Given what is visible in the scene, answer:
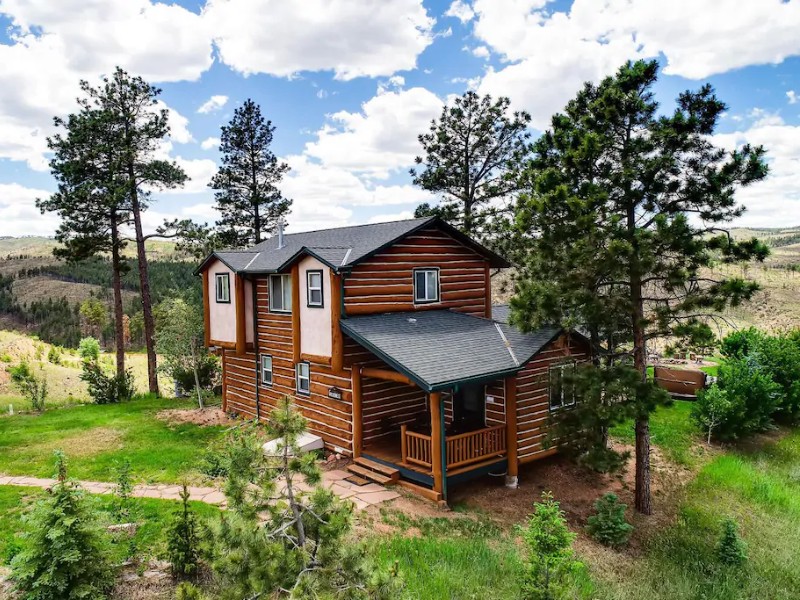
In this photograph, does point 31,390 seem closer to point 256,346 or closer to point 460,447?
point 256,346

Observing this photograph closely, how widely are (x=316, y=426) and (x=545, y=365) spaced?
6.72 metres

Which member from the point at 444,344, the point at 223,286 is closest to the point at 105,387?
the point at 223,286

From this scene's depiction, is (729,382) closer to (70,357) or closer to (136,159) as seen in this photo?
(136,159)

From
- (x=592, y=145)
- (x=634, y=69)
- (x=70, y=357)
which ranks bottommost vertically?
(x=70, y=357)

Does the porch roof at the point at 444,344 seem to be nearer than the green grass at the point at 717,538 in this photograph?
No

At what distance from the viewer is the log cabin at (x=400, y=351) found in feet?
39.1

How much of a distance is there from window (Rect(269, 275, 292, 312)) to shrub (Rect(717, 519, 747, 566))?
39.7ft

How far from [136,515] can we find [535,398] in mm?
9569

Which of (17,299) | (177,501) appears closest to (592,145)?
(177,501)

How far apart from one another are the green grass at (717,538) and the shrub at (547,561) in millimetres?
2624

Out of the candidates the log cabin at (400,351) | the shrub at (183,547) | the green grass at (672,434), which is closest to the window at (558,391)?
the log cabin at (400,351)

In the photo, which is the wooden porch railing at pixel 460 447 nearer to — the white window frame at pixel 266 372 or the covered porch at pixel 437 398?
the covered porch at pixel 437 398

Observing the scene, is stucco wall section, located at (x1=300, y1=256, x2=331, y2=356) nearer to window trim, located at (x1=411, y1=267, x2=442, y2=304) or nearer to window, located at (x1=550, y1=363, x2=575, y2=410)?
window trim, located at (x1=411, y1=267, x2=442, y2=304)

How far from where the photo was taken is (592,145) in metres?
10.9
